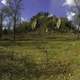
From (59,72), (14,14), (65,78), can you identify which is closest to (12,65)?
(59,72)

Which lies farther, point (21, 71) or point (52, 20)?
point (52, 20)

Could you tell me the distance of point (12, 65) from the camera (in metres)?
15.6

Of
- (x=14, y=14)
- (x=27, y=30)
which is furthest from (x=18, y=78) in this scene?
(x=27, y=30)

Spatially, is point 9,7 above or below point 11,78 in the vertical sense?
above

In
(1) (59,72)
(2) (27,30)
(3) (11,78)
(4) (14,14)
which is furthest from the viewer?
(2) (27,30)

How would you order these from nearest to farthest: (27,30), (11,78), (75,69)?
(11,78), (75,69), (27,30)

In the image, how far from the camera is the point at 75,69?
14766 mm

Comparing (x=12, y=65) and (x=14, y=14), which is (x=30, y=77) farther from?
(x=14, y=14)

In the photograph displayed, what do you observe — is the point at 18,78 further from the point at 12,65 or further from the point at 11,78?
the point at 12,65

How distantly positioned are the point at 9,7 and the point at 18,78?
42.8 meters

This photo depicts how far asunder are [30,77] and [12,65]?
10.8 ft

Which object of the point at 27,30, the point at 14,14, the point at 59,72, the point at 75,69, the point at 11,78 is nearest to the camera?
the point at 11,78

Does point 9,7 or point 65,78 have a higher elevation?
point 9,7

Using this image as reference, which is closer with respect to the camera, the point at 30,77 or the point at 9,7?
the point at 30,77
